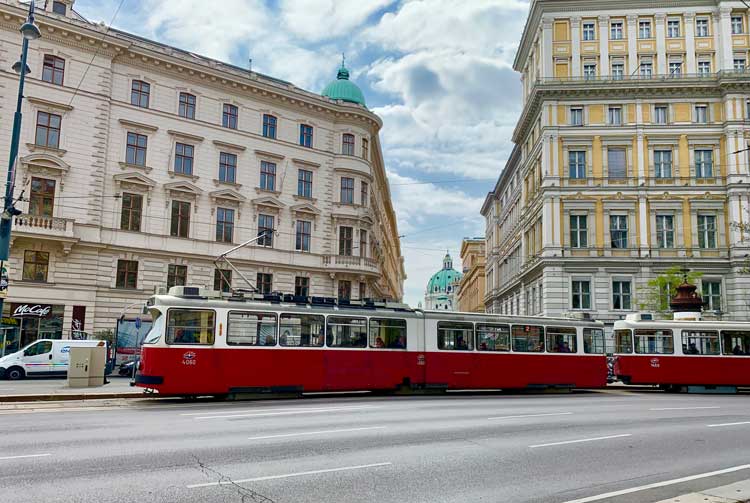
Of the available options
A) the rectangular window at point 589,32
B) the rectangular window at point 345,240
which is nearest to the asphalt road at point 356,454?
the rectangular window at point 345,240

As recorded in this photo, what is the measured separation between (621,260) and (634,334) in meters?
19.0

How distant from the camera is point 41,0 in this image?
117 ft

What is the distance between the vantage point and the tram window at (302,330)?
19.0 m

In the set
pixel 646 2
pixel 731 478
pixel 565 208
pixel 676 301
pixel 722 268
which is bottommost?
pixel 731 478

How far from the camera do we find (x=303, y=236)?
136ft

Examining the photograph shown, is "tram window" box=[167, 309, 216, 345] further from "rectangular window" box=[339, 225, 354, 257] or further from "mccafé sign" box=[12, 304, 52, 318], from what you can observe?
"rectangular window" box=[339, 225, 354, 257]

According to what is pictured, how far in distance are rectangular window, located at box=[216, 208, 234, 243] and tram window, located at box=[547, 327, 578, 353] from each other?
2176 centimetres

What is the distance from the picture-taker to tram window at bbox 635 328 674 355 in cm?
2525

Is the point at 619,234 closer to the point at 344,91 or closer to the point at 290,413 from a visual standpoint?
the point at 344,91

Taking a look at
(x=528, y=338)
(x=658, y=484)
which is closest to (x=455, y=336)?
(x=528, y=338)

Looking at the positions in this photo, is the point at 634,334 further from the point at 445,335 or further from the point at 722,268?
Result: the point at 722,268

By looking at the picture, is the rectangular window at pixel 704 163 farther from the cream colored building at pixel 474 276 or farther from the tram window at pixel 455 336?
the cream colored building at pixel 474 276

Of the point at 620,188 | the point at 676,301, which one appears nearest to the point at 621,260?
the point at 620,188

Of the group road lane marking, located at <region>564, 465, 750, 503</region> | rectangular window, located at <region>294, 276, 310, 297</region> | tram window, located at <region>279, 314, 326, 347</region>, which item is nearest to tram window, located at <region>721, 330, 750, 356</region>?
tram window, located at <region>279, 314, 326, 347</region>
